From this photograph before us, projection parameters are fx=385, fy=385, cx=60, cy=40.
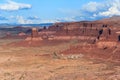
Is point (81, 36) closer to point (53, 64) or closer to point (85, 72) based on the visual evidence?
point (53, 64)

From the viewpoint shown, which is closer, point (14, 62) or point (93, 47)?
point (14, 62)

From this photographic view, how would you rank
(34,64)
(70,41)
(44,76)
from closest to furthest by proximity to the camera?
(44,76), (34,64), (70,41)

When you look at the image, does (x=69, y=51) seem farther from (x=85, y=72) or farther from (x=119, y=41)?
(x=85, y=72)

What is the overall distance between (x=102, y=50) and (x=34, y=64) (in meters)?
30.1

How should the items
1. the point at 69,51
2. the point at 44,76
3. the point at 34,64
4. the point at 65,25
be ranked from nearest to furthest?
the point at 44,76 → the point at 34,64 → the point at 69,51 → the point at 65,25

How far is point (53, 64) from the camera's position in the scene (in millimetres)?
94562

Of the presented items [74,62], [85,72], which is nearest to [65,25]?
[74,62]

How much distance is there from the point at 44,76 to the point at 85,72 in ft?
30.2

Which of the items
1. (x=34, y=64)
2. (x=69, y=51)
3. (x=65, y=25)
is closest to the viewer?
(x=34, y=64)

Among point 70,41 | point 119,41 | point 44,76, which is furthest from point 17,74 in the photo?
A: point 70,41

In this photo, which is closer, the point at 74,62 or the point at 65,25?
the point at 74,62

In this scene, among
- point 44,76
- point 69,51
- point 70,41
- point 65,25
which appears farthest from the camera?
point 65,25

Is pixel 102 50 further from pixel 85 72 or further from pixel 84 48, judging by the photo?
pixel 85 72

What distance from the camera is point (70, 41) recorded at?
158 meters
